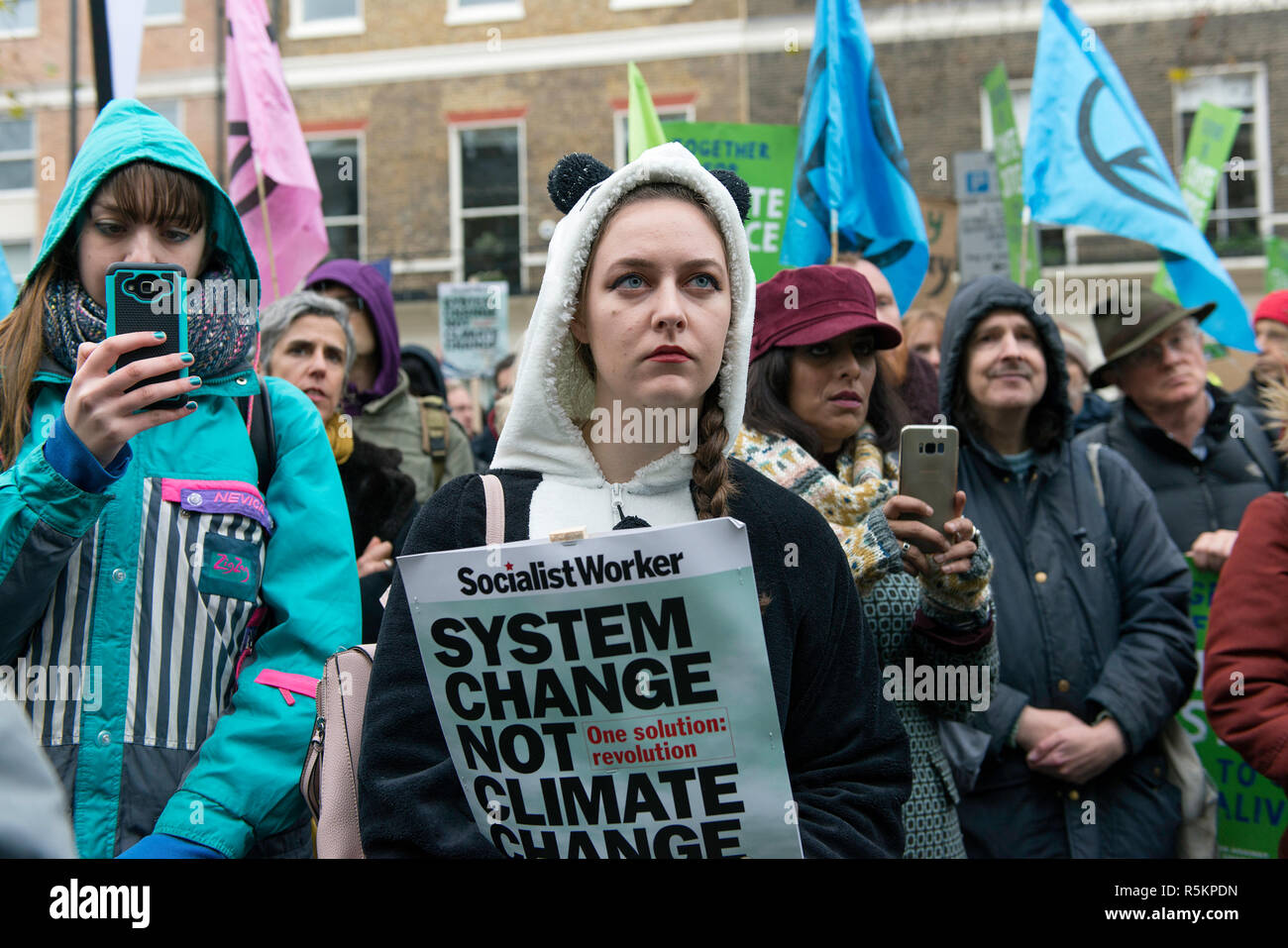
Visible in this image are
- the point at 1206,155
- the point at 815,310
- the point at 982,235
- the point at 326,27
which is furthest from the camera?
the point at 326,27

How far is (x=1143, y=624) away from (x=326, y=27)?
63.4 ft

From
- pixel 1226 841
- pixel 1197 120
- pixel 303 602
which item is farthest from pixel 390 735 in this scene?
pixel 1197 120

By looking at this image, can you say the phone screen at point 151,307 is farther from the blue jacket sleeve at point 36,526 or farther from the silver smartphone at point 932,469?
the silver smartphone at point 932,469

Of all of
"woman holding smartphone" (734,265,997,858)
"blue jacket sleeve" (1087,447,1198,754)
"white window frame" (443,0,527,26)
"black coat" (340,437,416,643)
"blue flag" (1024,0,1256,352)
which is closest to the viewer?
"woman holding smartphone" (734,265,997,858)

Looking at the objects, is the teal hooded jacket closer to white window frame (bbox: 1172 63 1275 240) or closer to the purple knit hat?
the purple knit hat

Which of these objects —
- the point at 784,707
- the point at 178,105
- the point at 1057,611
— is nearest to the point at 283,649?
the point at 784,707

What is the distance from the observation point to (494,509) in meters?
1.81

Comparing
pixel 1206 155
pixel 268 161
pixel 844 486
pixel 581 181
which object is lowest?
pixel 844 486

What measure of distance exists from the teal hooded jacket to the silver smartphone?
3.96ft

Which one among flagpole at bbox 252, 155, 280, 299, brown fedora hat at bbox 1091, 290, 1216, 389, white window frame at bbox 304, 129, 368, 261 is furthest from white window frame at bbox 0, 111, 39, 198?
brown fedora hat at bbox 1091, 290, 1216, 389

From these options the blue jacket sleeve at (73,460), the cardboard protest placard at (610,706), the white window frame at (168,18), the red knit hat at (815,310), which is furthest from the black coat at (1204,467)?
the white window frame at (168,18)

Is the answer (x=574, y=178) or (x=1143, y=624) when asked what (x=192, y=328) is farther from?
(x=1143, y=624)

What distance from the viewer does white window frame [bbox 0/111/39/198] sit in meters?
18.8
